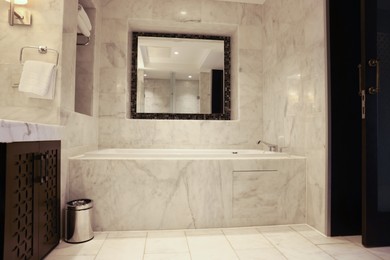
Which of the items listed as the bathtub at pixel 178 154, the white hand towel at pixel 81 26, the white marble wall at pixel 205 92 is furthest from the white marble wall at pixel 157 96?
the white hand towel at pixel 81 26

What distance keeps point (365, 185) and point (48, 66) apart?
92.7 inches

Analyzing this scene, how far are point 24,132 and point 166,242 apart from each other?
1.19 m

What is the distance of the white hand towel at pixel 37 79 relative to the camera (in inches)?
68.2

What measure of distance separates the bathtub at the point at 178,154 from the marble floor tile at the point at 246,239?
2.05 ft

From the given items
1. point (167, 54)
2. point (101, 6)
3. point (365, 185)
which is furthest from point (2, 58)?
point (365, 185)

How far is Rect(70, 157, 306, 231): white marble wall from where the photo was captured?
80.8 inches

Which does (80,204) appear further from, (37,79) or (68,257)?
(37,79)

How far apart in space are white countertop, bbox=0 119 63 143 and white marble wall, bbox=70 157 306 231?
0.47 meters

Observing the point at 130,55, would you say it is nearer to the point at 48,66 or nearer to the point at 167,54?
the point at 167,54

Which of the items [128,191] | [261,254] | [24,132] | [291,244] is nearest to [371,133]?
[291,244]

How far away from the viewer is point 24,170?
4.37 ft

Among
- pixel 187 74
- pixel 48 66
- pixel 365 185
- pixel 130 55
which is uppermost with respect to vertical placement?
pixel 130 55

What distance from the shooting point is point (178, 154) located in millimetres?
2514

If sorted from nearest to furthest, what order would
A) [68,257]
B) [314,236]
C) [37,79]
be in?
[68,257] < [37,79] < [314,236]
